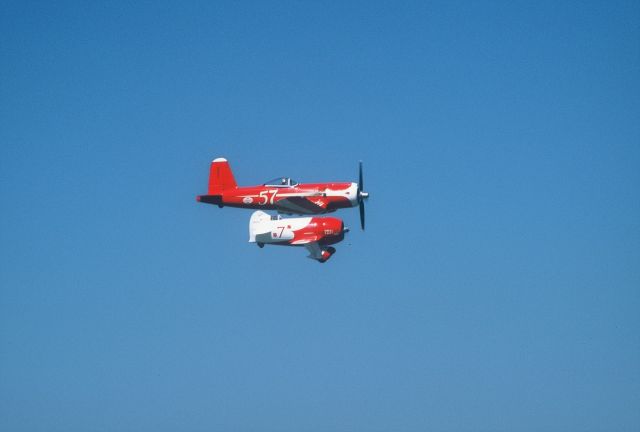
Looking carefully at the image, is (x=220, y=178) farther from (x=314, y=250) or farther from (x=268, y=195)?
(x=314, y=250)

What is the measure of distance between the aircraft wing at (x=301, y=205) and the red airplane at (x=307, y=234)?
1.49 metres

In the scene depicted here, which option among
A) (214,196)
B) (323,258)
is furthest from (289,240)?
(214,196)

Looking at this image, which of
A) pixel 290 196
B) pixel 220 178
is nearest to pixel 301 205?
pixel 290 196

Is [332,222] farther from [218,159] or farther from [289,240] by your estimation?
[218,159]

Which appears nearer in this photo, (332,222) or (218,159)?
(332,222)

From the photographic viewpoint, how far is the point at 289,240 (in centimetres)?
8875

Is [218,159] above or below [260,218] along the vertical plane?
above

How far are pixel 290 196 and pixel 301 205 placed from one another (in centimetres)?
128

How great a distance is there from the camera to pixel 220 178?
9575 cm

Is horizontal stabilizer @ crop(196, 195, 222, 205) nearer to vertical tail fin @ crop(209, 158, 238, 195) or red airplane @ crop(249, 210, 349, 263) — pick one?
vertical tail fin @ crop(209, 158, 238, 195)

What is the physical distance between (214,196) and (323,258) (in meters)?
13.5

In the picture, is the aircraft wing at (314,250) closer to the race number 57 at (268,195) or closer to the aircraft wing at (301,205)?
the aircraft wing at (301,205)

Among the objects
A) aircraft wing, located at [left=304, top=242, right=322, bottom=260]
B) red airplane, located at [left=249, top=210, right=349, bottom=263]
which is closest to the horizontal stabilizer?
red airplane, located at [left=249, top=210, right=349, bottom=263]

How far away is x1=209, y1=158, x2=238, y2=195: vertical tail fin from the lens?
9544 centimetres
